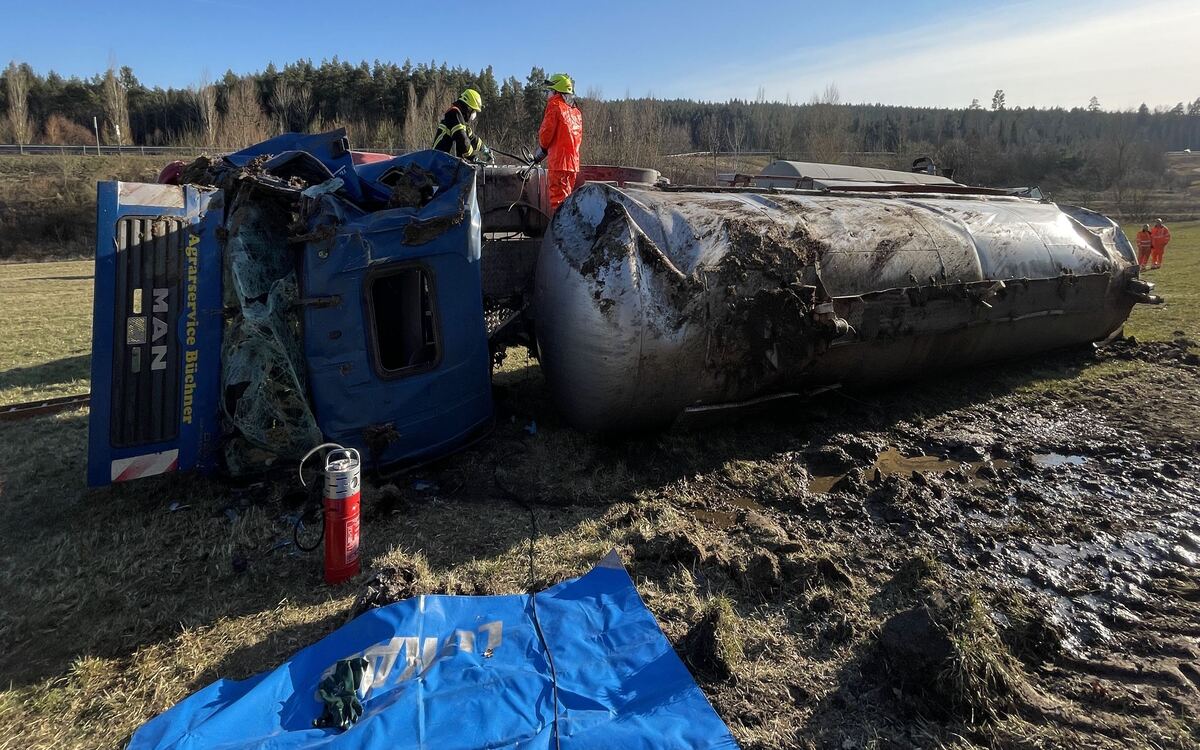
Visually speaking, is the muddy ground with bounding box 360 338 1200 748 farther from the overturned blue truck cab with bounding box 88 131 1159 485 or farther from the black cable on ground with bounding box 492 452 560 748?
the overturned blue truck cab with bounding box 88 131 1159 485

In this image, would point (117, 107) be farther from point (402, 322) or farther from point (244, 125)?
point (402, 322)

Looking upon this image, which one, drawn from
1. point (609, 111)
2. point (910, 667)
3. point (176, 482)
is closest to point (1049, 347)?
point (910, 667)

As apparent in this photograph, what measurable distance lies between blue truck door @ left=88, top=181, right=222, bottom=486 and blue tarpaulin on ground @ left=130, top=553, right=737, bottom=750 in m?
2.13

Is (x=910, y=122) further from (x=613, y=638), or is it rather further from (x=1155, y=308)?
(x=613, y=638)

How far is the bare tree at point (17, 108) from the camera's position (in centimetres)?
4256

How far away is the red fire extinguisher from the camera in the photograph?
3.90m

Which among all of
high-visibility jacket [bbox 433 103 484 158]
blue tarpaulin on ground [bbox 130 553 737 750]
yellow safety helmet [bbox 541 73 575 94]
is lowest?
blue tarpaulin on ground [bbox 130 553 737 750]

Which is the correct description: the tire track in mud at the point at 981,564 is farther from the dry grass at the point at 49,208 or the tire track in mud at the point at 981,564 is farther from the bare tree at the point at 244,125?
the bare tree at the point at 244,125

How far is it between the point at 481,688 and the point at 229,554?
2.23 meters

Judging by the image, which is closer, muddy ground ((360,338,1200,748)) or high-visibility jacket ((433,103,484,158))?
muddy ground ((360,338,1200,748))

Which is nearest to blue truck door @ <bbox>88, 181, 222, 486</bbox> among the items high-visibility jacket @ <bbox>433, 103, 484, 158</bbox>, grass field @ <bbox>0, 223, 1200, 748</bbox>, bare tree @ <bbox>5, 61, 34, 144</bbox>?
grass field @ <bbox>0, 223, 1200, 748</bbox>

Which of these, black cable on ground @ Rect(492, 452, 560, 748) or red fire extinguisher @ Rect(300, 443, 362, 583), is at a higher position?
red fire extinguisher @ Rect(300, 443, 362, 583)

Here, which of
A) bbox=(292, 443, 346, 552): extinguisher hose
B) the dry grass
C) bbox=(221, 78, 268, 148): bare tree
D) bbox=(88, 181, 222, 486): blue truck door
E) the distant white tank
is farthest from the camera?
bbox=(221, 78, 268, 148): bare tree

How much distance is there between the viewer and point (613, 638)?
11.5 ft
